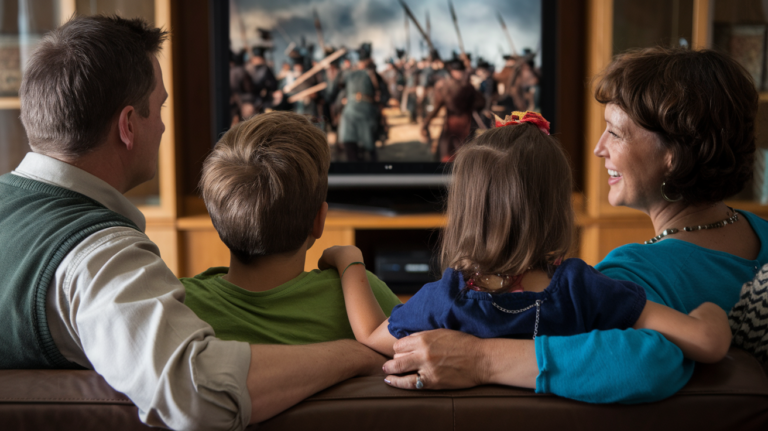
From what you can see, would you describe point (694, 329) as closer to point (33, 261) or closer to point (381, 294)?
point (381, 294)

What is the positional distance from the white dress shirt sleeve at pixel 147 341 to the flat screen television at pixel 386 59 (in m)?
2.29

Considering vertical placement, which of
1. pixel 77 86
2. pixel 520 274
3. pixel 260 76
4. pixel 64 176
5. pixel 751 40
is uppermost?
pixel 751 40

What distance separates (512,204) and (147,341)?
1.63 ft

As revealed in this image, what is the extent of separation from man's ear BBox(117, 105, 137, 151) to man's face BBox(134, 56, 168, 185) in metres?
0.02

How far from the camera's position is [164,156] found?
9.59 ft

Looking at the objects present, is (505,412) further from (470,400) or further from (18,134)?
(18,134)

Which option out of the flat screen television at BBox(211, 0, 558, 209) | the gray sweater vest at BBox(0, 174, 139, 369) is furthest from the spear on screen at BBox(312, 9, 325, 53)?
the gray sweater vest at BBox(0, 174, 139, 369)

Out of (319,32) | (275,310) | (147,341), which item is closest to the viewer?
(147,341)

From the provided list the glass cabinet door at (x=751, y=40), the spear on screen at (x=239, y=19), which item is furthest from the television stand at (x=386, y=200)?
the glass cabinet door at (x=751, y=40)

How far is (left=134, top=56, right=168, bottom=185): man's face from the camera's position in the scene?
1.09m

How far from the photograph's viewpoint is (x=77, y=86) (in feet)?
3.17

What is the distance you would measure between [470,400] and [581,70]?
2874 millimetres

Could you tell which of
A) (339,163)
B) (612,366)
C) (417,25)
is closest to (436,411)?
(612,366)

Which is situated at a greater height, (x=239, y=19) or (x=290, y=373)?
(x=239, y=19)
